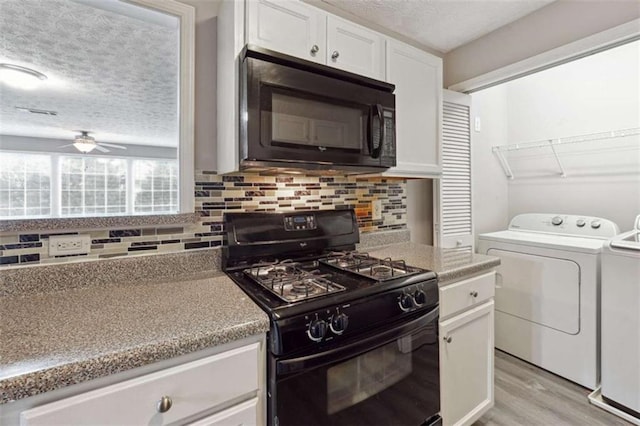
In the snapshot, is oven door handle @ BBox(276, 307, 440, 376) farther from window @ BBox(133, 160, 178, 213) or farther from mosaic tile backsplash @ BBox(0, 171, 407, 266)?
window @ BBox(133, 160, 178, 213)

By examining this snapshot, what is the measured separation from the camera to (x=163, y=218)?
4.30ft

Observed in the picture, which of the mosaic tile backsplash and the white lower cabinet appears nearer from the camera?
the mosaic tile backsplash

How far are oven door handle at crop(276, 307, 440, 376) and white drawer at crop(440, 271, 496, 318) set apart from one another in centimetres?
13

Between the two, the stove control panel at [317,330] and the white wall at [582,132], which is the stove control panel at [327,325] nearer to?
the stove control panel at [317,330]

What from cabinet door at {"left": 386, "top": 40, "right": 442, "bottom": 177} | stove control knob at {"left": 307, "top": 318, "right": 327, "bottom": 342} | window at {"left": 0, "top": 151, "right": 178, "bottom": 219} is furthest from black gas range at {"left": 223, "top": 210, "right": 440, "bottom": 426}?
window at {"left": 0, "top": 151, "right": 178, "bottom": 219}

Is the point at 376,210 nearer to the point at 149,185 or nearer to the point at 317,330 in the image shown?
the point at 317,330

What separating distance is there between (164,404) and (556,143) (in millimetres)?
2970

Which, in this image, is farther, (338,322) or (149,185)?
(149,185)

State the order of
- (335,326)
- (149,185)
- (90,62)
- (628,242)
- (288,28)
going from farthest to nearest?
1. (149,185)
2. (90,62)
3. (628,242)
4. (288,28)
5. (335,326)

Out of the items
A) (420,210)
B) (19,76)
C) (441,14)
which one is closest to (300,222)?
(420,210)

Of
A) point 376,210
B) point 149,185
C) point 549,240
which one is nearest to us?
point 376,210

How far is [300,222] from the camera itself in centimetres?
161

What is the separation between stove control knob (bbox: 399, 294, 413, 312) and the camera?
1.16m

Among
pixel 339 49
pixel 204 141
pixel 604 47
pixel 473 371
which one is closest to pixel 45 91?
pixel 204 141
